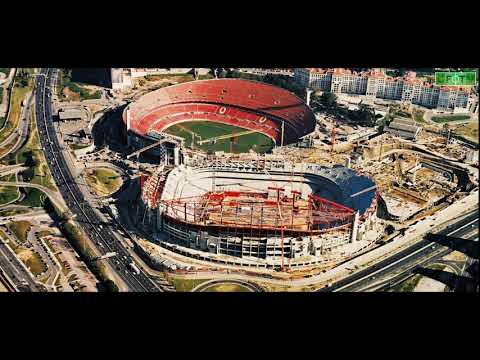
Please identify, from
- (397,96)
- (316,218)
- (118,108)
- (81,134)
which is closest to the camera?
(316,218)

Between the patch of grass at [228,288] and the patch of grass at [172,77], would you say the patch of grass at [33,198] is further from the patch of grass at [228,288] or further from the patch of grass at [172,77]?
the patch of grass at [172,77]

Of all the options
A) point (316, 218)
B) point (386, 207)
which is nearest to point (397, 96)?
point (386, 207)

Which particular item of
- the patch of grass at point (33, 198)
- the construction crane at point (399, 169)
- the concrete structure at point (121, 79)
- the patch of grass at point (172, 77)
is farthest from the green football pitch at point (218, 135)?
the patch of grass at point (33, 198)

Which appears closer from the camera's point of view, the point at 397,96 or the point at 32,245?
the point at 32,245

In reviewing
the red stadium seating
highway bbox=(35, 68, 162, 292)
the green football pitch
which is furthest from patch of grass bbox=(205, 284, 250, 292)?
the red stadium seating

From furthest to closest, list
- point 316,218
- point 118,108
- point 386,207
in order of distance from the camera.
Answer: point 118,108 < point 386,207 < point 316,218

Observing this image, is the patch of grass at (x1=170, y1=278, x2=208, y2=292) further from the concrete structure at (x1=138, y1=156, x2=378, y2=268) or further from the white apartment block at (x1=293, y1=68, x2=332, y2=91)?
the white apartment block at (x1=293, y1=68, x2=332, y2=91)
